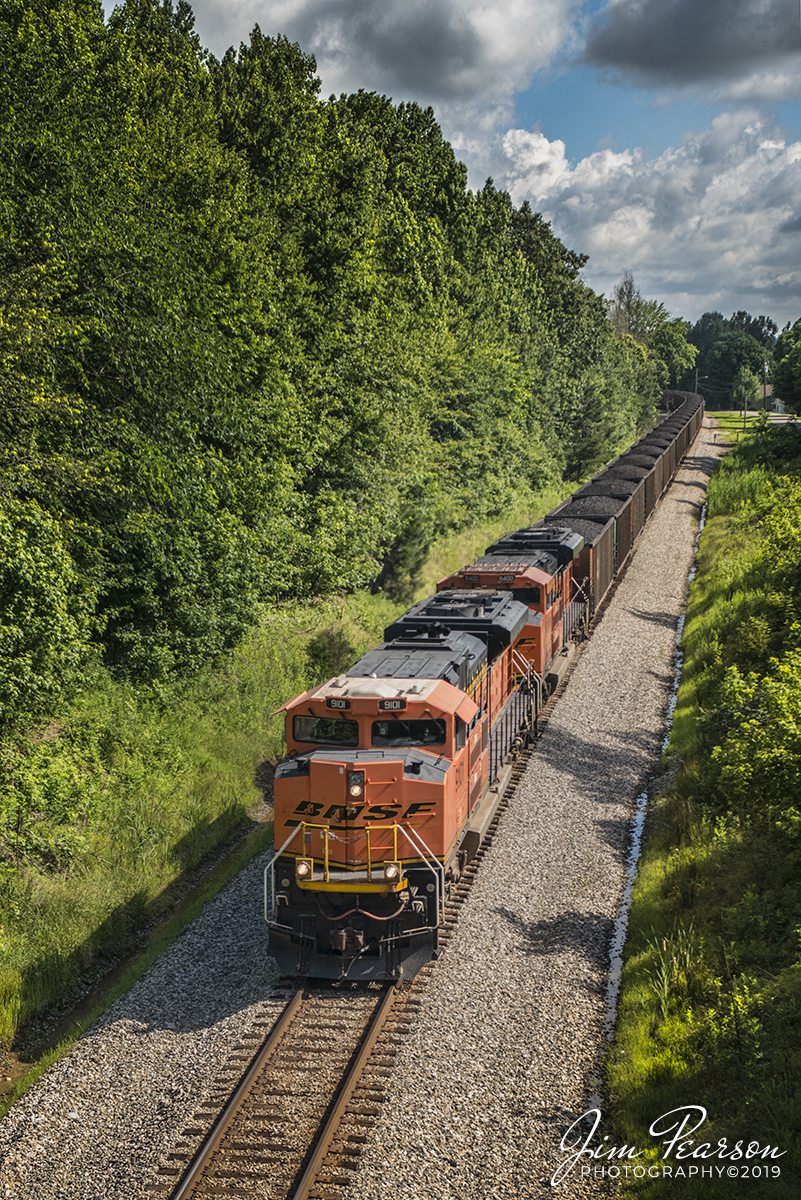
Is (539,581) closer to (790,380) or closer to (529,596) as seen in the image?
(529,596)

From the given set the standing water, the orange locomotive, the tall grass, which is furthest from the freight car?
the orange locomotive

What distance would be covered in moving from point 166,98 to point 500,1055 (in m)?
24.9

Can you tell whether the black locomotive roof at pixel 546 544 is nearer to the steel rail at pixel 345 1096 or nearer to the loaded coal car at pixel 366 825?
the loaded coal car at pixel 366 825

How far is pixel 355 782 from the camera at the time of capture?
10.7m

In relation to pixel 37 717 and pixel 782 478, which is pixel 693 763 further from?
pixel 782 478

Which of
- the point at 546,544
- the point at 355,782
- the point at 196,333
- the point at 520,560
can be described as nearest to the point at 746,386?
the point at 546,544

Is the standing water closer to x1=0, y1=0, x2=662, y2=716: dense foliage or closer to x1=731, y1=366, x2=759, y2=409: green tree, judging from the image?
x1=0, y1=0, x2=662, y2=716: dense foliage

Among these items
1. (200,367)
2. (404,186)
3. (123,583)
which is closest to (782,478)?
(404,186)

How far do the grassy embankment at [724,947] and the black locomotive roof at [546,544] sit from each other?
6.40 meters

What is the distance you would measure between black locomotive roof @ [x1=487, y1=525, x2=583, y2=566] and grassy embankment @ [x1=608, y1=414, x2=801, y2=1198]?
6.40 metres

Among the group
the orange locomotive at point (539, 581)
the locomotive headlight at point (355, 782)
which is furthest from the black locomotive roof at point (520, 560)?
the locomotive headlight at point (355, 782)

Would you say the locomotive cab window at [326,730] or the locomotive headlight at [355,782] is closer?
the locomotive headlight at [355,782]

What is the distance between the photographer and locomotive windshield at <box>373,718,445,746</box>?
11586 millimetres

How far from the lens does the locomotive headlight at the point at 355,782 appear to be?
35.2ft
